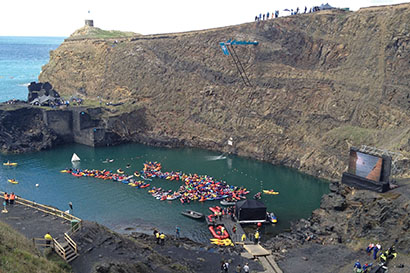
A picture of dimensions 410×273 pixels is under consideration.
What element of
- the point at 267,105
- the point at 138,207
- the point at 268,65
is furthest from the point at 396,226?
the point at 268,65

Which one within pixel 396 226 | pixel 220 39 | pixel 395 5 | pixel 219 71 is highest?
pixel 395 5

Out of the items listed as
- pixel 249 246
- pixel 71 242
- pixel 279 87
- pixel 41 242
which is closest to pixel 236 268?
pixel 249 246

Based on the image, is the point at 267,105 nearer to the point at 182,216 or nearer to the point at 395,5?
the point at 395,5

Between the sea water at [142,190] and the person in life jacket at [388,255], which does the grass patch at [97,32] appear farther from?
the person in life jacket at [388,255]

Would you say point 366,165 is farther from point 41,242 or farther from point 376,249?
point 41,242

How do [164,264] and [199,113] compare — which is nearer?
[164,264]
